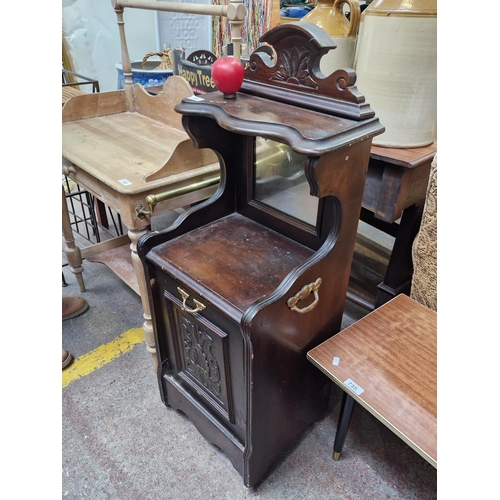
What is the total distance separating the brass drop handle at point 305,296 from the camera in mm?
976

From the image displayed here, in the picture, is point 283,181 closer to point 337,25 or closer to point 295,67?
point 295,67

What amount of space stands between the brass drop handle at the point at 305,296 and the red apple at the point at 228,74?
1.77 feet

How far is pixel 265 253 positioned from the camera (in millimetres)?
1175

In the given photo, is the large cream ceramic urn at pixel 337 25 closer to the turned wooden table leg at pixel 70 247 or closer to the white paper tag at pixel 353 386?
the white paper tag at pixel 353 386

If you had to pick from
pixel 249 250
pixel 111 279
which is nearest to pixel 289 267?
pixel 249 250

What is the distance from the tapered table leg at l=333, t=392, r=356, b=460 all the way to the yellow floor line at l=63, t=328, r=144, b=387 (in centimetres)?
101

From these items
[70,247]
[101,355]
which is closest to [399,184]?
[101,355]

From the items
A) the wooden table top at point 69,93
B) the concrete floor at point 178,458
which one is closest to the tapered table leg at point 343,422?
the concrete floor at point 178,458

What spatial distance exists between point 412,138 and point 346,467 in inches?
45.1

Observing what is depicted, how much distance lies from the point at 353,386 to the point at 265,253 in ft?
1.44

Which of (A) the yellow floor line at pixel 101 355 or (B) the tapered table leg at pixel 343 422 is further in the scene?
(A) the yellow floor line at pixel 101 355

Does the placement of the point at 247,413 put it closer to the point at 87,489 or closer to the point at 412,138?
the point at 87,489

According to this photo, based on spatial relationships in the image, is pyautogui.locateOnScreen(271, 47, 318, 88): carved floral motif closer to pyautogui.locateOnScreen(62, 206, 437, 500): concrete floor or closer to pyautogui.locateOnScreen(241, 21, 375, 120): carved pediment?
pyautogui.locateOnScreen(241, 21, 375, 120): carved pediment

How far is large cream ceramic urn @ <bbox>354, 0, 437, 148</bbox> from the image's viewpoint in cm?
111
